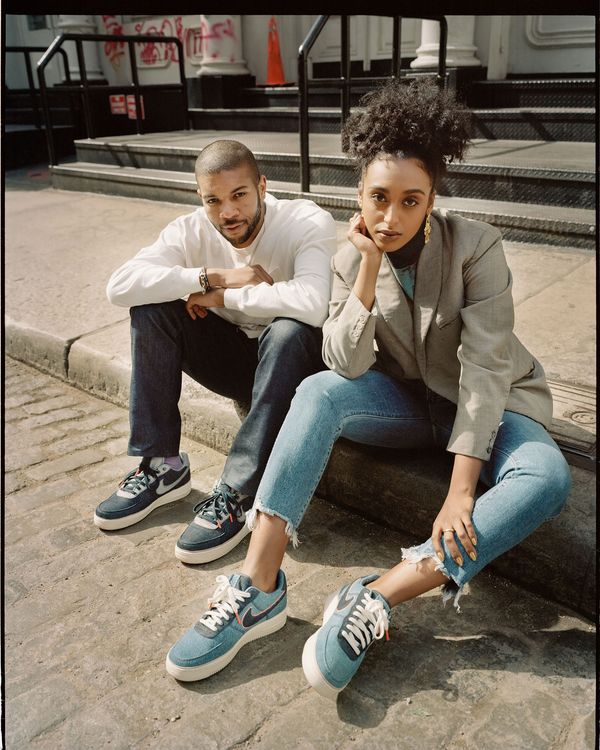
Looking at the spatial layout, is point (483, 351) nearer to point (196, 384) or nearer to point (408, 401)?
point (408, 401)

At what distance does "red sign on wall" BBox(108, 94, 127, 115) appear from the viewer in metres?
10.5

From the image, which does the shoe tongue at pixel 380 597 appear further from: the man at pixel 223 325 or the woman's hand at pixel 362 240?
the woman's hand at pixel 362 240

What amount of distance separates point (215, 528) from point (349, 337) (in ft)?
2.63

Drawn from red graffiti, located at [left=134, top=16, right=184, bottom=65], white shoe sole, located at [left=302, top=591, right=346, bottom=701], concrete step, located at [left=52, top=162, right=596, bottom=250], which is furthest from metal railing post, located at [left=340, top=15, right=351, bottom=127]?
red graffiti, located at [left=134, top=16, right=184, bottom=65]

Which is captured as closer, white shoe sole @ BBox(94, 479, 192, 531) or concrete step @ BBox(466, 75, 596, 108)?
white shoe sole @ BBox(94, 479, 192, 531)

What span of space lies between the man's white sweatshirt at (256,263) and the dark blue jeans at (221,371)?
55 millimetres

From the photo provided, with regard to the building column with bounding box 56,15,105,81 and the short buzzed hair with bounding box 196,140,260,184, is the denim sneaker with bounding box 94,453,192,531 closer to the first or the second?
the short buzzed hair with bounding box 196,140,260,184

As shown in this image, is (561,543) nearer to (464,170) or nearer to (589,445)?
(589,445)

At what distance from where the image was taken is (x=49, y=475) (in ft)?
9.67

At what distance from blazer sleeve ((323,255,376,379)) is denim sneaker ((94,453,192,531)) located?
838 mm

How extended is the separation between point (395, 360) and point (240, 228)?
2.57 feet

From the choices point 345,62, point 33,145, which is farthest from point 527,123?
point 33,145

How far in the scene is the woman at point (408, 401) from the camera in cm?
186
